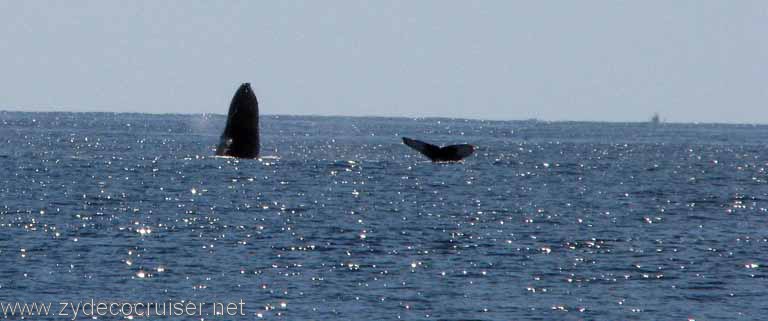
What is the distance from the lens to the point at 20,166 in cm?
7694

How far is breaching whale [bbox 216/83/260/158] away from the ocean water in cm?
265

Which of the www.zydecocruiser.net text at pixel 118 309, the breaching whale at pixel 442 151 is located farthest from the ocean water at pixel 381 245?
the breaching whale at pixel 442 151

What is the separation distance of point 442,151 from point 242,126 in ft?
51.8

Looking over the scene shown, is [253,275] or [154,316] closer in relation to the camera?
[154,316]

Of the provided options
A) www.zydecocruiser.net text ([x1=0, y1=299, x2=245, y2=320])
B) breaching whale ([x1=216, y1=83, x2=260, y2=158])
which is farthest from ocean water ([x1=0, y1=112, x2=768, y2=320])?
breaching whale ([x1=216, y1=83, x2=260, y2=158])

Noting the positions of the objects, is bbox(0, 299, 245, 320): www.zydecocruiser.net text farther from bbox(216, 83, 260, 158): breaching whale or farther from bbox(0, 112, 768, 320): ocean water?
bbox(216, 83, 260, 158): breaching whale

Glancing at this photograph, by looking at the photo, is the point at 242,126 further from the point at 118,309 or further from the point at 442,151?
the point at 118,309

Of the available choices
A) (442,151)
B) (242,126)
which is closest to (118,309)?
(242,126)

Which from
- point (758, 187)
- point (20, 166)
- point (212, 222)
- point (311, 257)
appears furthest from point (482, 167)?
point (311, 257)

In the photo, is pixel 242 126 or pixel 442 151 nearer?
pixel 242 126

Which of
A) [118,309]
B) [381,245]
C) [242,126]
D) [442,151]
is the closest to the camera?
[118,309]

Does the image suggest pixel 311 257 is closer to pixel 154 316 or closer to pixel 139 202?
pixel 154 316

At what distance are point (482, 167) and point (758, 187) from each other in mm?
19368

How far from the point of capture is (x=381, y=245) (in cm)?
3719
